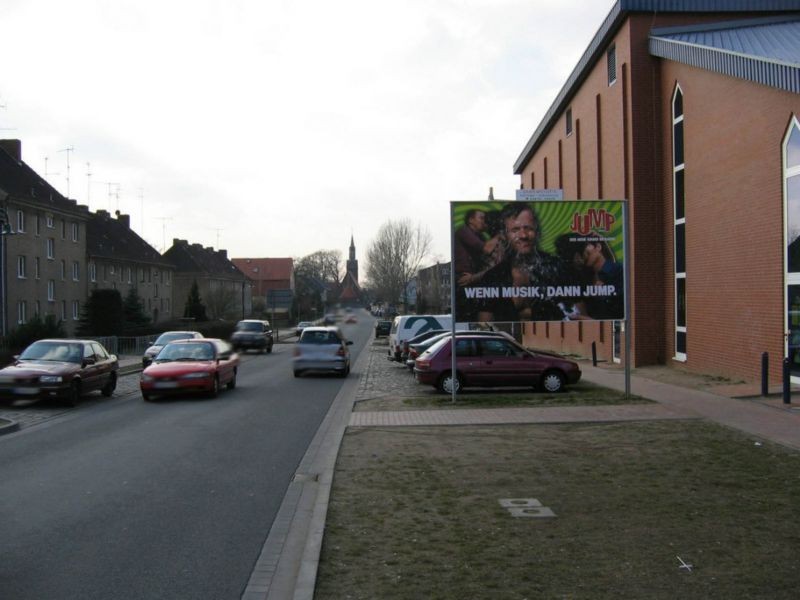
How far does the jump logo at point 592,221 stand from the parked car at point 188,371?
8609 mm

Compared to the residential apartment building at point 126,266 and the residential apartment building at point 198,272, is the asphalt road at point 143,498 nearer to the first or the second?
the residential apartment building at point 126,266

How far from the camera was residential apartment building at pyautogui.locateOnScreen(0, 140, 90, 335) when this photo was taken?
148 ft

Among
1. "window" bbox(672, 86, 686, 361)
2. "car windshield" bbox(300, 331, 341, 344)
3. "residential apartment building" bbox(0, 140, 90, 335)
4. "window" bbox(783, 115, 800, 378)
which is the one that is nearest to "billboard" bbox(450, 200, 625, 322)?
"window" bbox(783, 115, 800, 378)

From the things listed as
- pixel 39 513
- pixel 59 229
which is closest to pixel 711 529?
pixel 39 513

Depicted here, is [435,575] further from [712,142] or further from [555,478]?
[712,142]

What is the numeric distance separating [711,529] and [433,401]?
10.4 meters

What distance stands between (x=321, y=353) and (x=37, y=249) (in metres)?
31.0

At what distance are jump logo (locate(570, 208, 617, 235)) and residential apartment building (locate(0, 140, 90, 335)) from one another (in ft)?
109

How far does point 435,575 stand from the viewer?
5344 millimetres

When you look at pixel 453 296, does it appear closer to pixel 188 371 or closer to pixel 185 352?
pixel 188 371

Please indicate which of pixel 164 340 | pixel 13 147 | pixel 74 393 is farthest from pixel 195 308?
pixel 74 393

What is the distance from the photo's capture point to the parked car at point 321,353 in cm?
2478

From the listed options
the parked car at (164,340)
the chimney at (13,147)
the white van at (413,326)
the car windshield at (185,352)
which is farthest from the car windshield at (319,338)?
the chimney at (13,147)

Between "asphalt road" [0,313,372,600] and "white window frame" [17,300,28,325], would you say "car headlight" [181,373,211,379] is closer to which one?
"asphalt road" [0,313,372,600]
